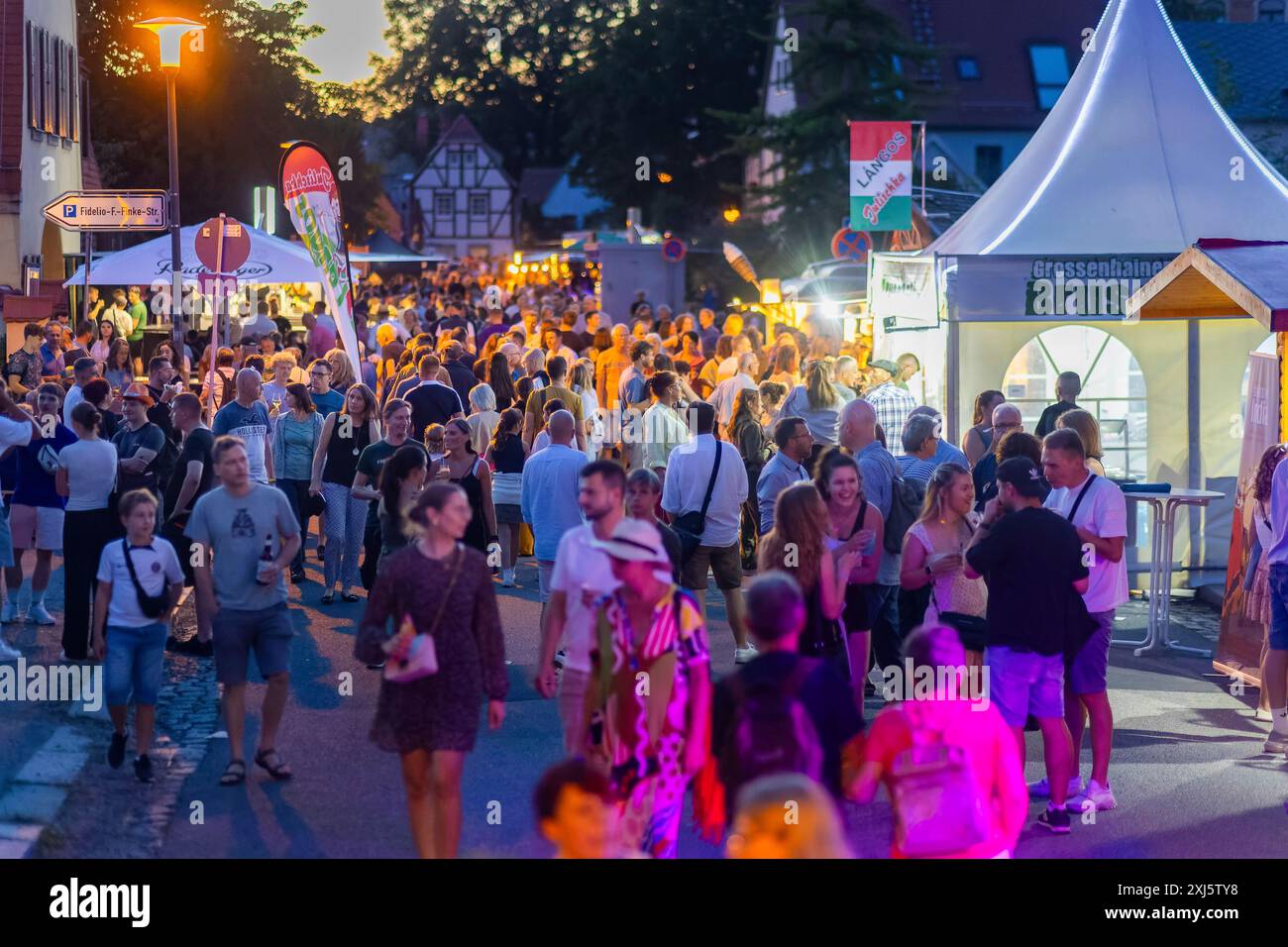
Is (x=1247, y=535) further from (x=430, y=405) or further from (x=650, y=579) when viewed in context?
(x=430, y=405)

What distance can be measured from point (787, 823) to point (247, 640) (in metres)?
4.62

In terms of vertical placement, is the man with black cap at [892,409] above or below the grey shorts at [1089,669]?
above

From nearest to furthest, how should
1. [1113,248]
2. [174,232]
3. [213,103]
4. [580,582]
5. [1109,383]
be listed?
Result: [580,582], [1109,383], [1113,248], [174,232], [213,103]

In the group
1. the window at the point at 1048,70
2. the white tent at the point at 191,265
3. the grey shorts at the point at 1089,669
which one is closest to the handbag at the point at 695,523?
the grey shorts at the point at 1089,669

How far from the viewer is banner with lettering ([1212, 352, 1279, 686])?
1039 cm

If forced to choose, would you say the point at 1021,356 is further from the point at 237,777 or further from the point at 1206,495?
the point at 237,777

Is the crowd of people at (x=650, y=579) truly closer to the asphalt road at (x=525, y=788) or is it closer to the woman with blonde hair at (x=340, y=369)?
the woman with blonde hair at (x=340, y=369)

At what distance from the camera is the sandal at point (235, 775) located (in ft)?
Result: 27.4

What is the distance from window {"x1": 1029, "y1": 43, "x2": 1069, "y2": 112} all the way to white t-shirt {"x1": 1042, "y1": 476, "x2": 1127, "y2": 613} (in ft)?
168

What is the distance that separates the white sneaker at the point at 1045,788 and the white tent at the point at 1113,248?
262 inches

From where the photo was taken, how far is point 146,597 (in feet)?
27.6

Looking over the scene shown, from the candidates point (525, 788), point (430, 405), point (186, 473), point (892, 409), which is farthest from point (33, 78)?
point (525, 788)
